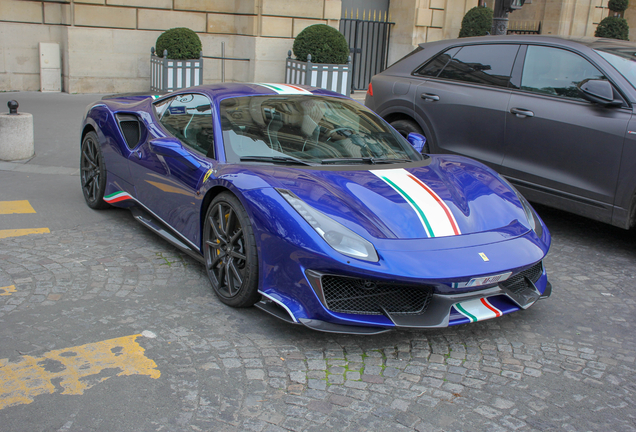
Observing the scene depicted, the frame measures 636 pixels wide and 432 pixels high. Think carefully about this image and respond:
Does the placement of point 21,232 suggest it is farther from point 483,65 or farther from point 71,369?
point 483,65

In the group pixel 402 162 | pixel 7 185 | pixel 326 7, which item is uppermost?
pixel 326 7

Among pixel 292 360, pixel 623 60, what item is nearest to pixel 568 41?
pixel 623 60

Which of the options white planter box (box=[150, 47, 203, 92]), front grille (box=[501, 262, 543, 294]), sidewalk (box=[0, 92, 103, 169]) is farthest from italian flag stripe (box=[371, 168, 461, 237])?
white planter box (box=[150, 47, 203, 92])

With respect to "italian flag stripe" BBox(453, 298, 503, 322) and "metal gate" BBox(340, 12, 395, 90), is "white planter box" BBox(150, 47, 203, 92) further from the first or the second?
"italian flag stripe" BBox(453, 298, 503, 322)

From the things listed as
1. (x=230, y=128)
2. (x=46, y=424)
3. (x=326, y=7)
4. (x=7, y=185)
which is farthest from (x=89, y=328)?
(x=326, y=7)

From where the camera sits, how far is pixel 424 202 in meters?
3.64

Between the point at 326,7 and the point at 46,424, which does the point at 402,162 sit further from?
the point at 326,7

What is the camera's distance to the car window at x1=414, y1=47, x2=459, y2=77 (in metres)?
6.43

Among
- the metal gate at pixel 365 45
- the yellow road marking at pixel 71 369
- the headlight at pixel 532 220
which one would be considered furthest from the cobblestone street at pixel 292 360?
the metal gate at pixel 365 45

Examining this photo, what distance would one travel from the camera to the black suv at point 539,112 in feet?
16.3

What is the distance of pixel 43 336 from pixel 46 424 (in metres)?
0.85

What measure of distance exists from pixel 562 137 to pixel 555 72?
0.65 metres

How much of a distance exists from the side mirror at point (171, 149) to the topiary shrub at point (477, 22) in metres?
12.7

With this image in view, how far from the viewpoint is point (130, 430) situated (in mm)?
2592
